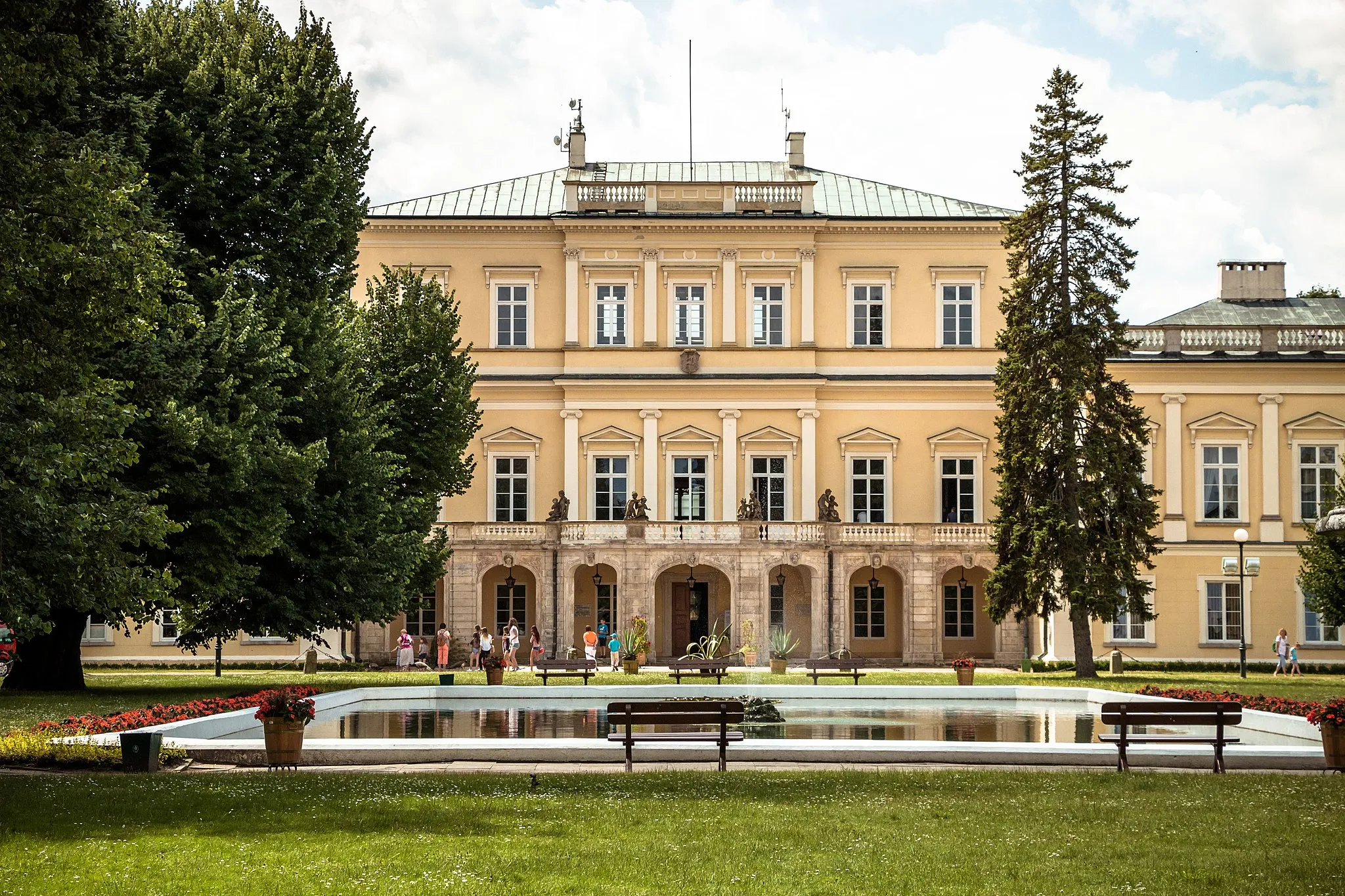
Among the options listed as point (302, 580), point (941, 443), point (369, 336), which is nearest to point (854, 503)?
point (941, 443)

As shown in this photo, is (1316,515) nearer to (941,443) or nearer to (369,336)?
(941,443)

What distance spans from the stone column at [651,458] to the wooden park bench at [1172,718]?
3120 cm

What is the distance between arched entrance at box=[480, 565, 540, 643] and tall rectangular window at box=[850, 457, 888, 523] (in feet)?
36.0

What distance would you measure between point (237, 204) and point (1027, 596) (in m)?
22.7

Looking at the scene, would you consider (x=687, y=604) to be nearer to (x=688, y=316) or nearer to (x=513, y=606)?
(x=513, y=606)

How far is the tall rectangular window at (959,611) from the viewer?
48.9 m

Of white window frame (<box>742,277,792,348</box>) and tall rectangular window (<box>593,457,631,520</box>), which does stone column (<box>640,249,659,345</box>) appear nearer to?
white window frame (<box>742,277,792,348</box>)

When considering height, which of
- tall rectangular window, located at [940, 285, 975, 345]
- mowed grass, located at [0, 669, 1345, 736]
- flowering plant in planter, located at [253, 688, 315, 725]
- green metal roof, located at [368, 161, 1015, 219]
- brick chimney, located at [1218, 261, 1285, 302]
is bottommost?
mowed grass, located at [0, 669, 1345, 736]

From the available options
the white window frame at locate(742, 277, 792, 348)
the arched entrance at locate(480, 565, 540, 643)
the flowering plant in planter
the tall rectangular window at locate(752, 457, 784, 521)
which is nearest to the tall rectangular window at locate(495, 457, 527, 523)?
the arched entrance at locate(480, 565, 540, 643)

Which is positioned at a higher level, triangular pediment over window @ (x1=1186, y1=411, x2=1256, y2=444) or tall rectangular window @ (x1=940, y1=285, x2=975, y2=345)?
tall rectangular window @ (x1=940, y1=285, x2=975, y2=345)

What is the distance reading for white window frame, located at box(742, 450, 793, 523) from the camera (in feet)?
162

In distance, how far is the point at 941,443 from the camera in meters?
49.4

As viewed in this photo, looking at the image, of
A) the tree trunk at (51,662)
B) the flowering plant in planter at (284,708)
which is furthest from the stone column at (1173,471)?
the flowering plant in planter at (284,708)

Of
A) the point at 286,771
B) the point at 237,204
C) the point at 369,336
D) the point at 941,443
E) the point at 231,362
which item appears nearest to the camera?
the point at 286,771
